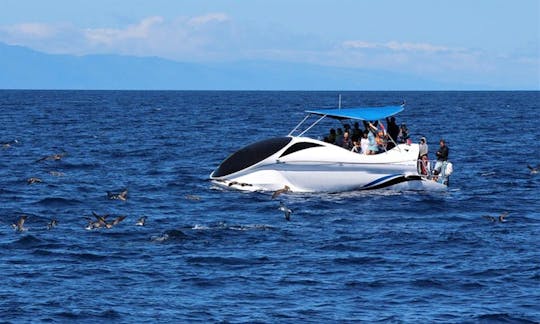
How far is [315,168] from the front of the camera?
131 ft

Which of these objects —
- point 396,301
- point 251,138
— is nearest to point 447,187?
point 396,301

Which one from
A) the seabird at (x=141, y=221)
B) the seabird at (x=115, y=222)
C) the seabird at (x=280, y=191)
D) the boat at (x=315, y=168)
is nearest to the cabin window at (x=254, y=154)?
the boat at (x=315, y=168)

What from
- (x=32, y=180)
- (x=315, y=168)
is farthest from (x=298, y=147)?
(x=32, y=180)

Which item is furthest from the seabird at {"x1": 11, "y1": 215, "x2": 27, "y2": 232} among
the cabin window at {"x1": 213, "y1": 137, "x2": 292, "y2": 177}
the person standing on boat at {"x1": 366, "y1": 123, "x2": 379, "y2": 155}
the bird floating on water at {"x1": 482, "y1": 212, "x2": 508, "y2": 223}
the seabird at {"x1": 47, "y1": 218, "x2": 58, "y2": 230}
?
the bird floating on water at {"x1": 482, "y1": 212, "x2": 508, "y2": 223}

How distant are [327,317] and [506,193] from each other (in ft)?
75.7

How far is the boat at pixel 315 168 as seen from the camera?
3981 cm

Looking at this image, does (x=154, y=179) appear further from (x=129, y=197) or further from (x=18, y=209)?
(x=18, y=209)

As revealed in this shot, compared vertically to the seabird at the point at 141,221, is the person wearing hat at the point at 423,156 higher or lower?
higher

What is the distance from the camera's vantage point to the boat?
39812mm

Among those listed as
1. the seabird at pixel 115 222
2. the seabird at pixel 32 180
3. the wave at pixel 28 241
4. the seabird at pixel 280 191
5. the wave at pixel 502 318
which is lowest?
the wave at pixel 502 318

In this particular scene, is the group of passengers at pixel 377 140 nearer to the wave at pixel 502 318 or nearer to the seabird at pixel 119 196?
the seabird at pixel 119 196

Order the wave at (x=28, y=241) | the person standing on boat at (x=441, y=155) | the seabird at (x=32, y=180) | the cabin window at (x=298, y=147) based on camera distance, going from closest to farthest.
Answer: the wave at (x=28, y=241), the cabin window at (x=298, y=147), the person standing on boat at (x=441, y=155), the seabird at (x=32, y=180)

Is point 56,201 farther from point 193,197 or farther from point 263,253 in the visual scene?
point 263,253

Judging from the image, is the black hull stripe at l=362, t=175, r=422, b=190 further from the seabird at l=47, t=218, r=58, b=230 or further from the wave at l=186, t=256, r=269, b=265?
the wave at l=186, t=256, r=269, b=265
